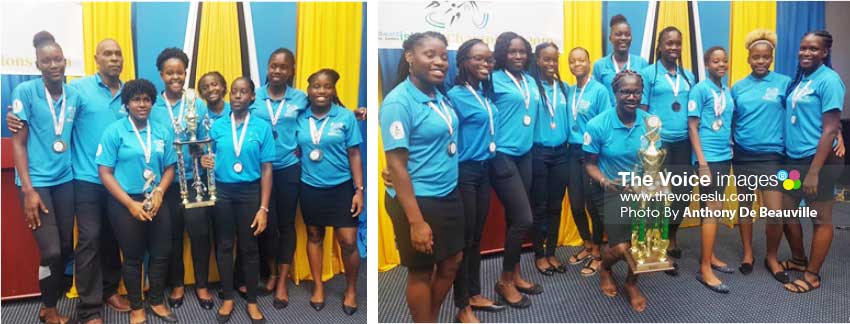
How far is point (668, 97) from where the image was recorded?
7.36ft

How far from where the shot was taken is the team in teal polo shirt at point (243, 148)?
2.15m

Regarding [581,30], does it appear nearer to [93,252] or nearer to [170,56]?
[170,56]

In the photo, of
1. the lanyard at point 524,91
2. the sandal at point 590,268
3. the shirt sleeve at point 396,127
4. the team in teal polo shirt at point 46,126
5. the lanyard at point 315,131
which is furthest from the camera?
the sandal at point 590,268

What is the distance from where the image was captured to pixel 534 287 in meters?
2.36

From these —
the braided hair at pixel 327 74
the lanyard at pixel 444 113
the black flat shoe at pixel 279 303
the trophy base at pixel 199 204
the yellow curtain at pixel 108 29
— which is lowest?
the black flat shoe at pixel 279 303

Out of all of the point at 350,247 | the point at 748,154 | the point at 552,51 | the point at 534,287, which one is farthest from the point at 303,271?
the point at 748,154

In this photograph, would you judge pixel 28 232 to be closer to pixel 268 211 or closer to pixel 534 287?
pixel 268 211

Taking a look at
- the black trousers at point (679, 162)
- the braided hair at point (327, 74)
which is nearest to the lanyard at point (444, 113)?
the braided hair at point (327, 74)

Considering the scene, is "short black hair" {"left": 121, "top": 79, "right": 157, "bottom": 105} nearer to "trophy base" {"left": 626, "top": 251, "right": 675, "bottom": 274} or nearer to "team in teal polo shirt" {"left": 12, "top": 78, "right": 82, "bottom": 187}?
"team in teal polo shirt" {"left": 12, "top": 78, "right": 82, "bottom": 187}

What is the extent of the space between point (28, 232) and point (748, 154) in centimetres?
299

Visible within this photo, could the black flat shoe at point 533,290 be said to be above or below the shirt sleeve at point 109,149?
below

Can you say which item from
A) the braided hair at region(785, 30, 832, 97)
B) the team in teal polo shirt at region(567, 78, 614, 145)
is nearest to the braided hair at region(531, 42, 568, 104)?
the team in teal polo shirt at region(567, 78, 614, 145)

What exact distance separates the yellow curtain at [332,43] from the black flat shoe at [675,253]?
59.4 inches

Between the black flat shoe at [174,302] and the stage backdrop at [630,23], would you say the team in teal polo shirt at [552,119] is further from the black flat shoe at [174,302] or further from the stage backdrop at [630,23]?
the black flat shoe at [174,302]
